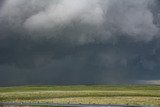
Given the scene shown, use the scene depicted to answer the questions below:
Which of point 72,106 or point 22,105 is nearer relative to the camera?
point 72,106

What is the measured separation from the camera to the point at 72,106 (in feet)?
241

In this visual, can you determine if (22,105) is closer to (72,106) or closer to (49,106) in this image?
(49,106)

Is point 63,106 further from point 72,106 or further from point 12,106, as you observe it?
point 12,106

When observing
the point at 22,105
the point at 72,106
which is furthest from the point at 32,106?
the point at 72,106

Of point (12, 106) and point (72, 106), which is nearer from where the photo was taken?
point (72, 106)

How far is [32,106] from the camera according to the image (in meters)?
76.6

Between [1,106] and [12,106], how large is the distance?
2.57m

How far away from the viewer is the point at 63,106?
74938 mm

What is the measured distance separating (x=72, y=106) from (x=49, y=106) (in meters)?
7.13

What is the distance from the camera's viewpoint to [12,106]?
256 ft

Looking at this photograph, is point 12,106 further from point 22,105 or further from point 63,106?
point 63,106

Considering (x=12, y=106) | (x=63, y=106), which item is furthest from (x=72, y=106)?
(x=12, y=106)

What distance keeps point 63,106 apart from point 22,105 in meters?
10.8

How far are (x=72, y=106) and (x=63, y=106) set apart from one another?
8.59ft
